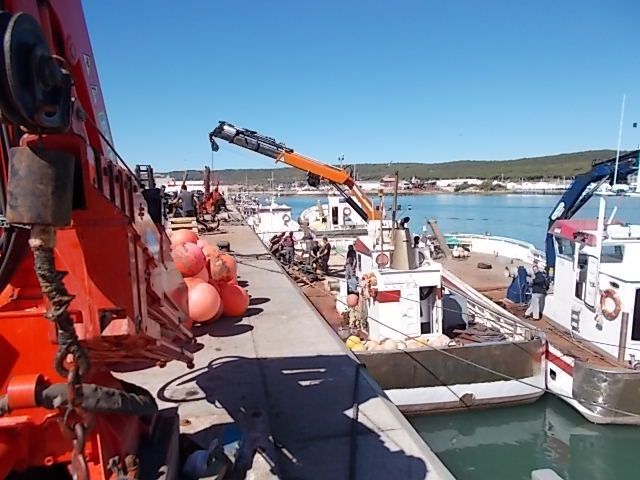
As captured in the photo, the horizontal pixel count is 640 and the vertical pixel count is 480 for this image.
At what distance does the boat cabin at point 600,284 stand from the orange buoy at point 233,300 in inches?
289

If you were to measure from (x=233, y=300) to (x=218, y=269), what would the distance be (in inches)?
20.0

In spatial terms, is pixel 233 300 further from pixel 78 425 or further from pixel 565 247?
pixel 565 247

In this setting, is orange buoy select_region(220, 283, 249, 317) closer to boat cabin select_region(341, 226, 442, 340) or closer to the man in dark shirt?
boat cabin select_region(341, 226, 442, 340)

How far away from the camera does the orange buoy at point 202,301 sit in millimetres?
6207

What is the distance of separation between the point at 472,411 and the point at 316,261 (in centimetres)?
889

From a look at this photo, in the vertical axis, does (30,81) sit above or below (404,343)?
above

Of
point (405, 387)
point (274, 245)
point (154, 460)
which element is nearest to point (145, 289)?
point (154, 460)

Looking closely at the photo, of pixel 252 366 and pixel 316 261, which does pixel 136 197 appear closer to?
pixel 252 366

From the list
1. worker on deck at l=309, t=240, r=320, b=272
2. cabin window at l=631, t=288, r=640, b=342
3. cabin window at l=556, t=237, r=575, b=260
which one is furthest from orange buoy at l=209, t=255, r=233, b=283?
worker on deck at l=309, t=240, r=320, b=272

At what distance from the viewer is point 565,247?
1177 cm

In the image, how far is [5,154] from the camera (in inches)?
76.3

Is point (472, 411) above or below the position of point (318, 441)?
below

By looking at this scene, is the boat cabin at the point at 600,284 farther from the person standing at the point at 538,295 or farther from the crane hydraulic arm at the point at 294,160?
the crane hydraulic arm at the point at 294,160

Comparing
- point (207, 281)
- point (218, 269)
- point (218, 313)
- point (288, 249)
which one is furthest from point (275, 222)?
point (207, 281)
